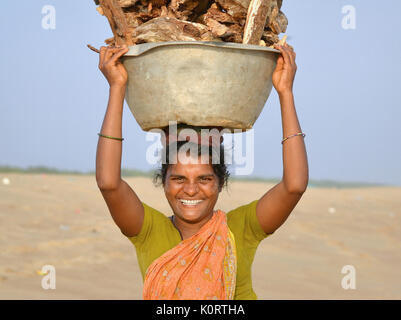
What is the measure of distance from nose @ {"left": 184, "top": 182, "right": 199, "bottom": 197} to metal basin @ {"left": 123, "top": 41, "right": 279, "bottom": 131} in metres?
0.30

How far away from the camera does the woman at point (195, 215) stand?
1997 millimetres

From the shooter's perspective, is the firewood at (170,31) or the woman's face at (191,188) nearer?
the firewood at (170,31)

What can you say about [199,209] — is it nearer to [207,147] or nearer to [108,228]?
[207,147]

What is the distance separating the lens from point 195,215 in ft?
6.97

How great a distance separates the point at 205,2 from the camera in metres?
2.13

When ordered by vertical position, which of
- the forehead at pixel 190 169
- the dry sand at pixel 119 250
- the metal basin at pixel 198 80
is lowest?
the dry sand at pixel 119 250

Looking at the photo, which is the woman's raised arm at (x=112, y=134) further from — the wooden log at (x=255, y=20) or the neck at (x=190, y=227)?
the wooden log at (x=255, y=20)

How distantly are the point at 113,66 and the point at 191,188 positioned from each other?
2.04 feet

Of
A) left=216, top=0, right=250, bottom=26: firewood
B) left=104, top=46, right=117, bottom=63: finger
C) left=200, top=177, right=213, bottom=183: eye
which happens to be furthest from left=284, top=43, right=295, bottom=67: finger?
left=104, top=46, right=117, bottom=63: finger

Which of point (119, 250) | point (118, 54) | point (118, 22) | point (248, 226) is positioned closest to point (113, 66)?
point (118, 54)

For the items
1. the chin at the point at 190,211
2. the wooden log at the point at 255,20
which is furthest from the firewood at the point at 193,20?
the chin at the point at 190,211

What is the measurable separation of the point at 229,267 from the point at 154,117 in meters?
0.75
